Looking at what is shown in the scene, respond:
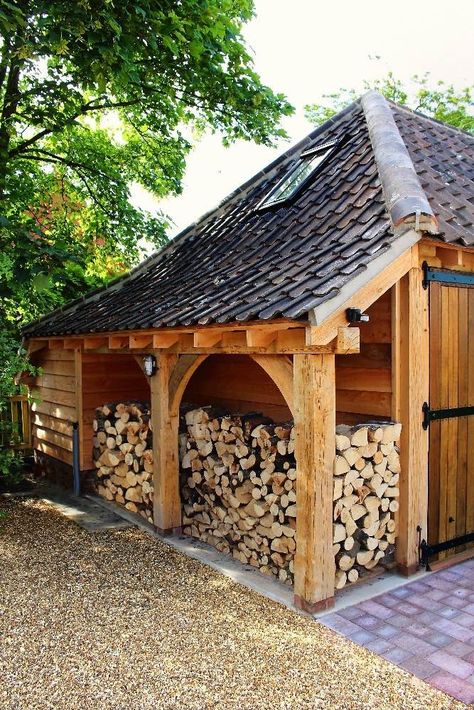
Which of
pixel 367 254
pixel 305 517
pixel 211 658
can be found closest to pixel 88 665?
pixel 211 658

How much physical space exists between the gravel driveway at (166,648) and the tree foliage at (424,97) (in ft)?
61.7

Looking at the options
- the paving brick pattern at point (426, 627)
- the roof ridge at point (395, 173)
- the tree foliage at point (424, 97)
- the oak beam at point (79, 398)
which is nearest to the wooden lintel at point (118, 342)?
the oak beam at point (79, 398)

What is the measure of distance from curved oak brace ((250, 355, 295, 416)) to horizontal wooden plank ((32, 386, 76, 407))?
4.28 meters

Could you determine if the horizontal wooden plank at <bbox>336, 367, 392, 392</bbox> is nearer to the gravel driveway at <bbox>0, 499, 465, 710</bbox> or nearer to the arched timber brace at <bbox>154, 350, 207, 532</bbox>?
the arched timber brace at <bbox>154, 350, 207, 532</bbox>

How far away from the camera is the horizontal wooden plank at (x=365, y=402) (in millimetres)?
4562

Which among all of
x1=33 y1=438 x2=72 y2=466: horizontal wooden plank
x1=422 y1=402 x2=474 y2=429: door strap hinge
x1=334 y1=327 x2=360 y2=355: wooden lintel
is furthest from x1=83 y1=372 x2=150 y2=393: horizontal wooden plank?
x1=334 y1=327 x2=360 y2=355: wooden lintel

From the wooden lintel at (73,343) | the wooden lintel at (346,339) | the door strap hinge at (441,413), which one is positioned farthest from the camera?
the wooden lintel at (73,343)

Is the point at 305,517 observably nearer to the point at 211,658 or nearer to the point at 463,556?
the point at 211,658

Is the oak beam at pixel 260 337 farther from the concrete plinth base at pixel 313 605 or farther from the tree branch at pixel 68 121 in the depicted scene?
the tree branch at pixel 68 121

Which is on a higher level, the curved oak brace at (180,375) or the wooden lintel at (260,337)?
the wooden lintel at (260,337)

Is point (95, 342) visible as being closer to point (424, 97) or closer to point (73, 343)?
point (73, 343)

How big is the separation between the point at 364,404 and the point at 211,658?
240 cm

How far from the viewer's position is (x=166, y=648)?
11.3ft

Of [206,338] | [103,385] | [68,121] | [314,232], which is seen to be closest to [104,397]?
[103,385]
